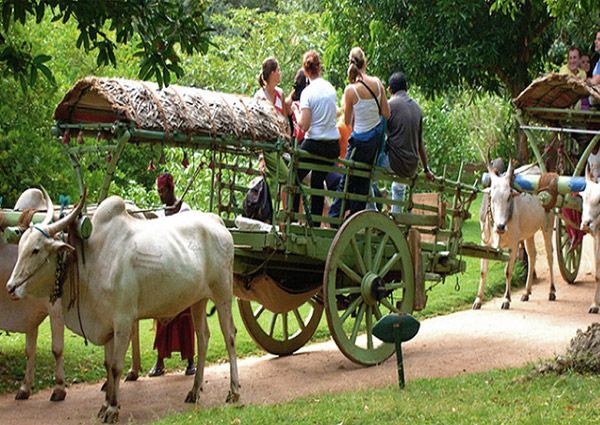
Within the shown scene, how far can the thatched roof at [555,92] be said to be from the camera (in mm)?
12876

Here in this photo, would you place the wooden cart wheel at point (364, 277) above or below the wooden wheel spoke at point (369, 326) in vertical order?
above

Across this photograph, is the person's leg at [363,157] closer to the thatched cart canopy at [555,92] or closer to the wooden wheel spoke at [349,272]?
the wooden wheel spoke at [349,272]

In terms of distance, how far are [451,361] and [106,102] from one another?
426 centimetres

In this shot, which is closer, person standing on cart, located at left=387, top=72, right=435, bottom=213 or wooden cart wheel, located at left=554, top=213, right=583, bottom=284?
person standing on cart, located at left=387, top=72, right=435, bottom=213

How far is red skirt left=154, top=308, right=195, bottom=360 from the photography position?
10.6 m

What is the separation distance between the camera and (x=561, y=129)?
12.9 metres

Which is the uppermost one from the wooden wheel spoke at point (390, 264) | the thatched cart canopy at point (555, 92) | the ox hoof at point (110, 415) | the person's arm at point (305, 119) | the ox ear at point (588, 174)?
the thatched cart canopy at point (555, 92)

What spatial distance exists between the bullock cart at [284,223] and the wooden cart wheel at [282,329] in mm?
14

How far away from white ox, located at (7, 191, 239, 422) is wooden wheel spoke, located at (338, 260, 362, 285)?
1535mm

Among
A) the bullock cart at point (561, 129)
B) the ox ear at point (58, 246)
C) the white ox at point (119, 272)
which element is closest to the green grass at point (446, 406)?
the white ox at point (119, 272)

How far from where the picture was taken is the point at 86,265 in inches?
341

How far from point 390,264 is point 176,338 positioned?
2227 mm

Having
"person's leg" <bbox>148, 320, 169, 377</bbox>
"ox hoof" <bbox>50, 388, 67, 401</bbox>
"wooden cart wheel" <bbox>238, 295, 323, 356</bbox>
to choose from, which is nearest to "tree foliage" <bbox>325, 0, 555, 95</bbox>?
"wooden cart wheel" <bbox>238, 295, 323, 356</bbox>

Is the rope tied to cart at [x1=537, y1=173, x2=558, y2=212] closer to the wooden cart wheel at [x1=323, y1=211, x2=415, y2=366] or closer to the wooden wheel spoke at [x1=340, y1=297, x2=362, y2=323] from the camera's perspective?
the wooden cart wheel at [x1=323, y1=211, x2=415, y2=366]
